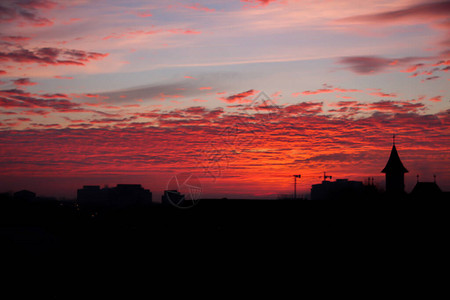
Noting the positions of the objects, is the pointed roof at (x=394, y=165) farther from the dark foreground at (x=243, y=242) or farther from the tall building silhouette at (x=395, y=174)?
the dark foreground at (x=243, y=242)

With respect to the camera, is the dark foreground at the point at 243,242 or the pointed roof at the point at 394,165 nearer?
the dark foreground at the point at 243,242

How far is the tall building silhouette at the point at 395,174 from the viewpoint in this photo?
119125 mm

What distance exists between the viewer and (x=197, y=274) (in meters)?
40.0

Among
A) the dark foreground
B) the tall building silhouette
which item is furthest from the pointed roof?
the dark foreground

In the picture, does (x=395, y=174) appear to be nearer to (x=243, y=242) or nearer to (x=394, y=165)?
(x=394, y=165)

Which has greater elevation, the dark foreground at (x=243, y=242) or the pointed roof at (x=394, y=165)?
the pointed roof at (x=394, y=165)

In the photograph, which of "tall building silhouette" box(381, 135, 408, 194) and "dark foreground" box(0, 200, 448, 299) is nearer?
"dark foreground" box(0, 200, 448, 299)

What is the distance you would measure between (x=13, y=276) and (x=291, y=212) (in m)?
28.9

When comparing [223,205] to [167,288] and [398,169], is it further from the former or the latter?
[398,169]

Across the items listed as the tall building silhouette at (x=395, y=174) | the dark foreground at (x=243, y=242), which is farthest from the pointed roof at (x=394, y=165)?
the dark foreground at (x=243, y=242)

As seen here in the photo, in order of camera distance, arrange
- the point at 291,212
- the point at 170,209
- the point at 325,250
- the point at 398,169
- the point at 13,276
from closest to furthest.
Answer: the point at 325,250
the point at 13,276
the point at 291,212
the point at 170,209
the point at 398,169

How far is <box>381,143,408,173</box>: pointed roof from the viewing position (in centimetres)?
11950

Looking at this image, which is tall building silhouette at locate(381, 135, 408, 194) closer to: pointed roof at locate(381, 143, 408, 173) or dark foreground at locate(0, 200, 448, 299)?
pointed roof at locate(381, 143, 408, 173)

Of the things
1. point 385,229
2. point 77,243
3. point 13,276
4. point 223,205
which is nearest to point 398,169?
point 223,205
